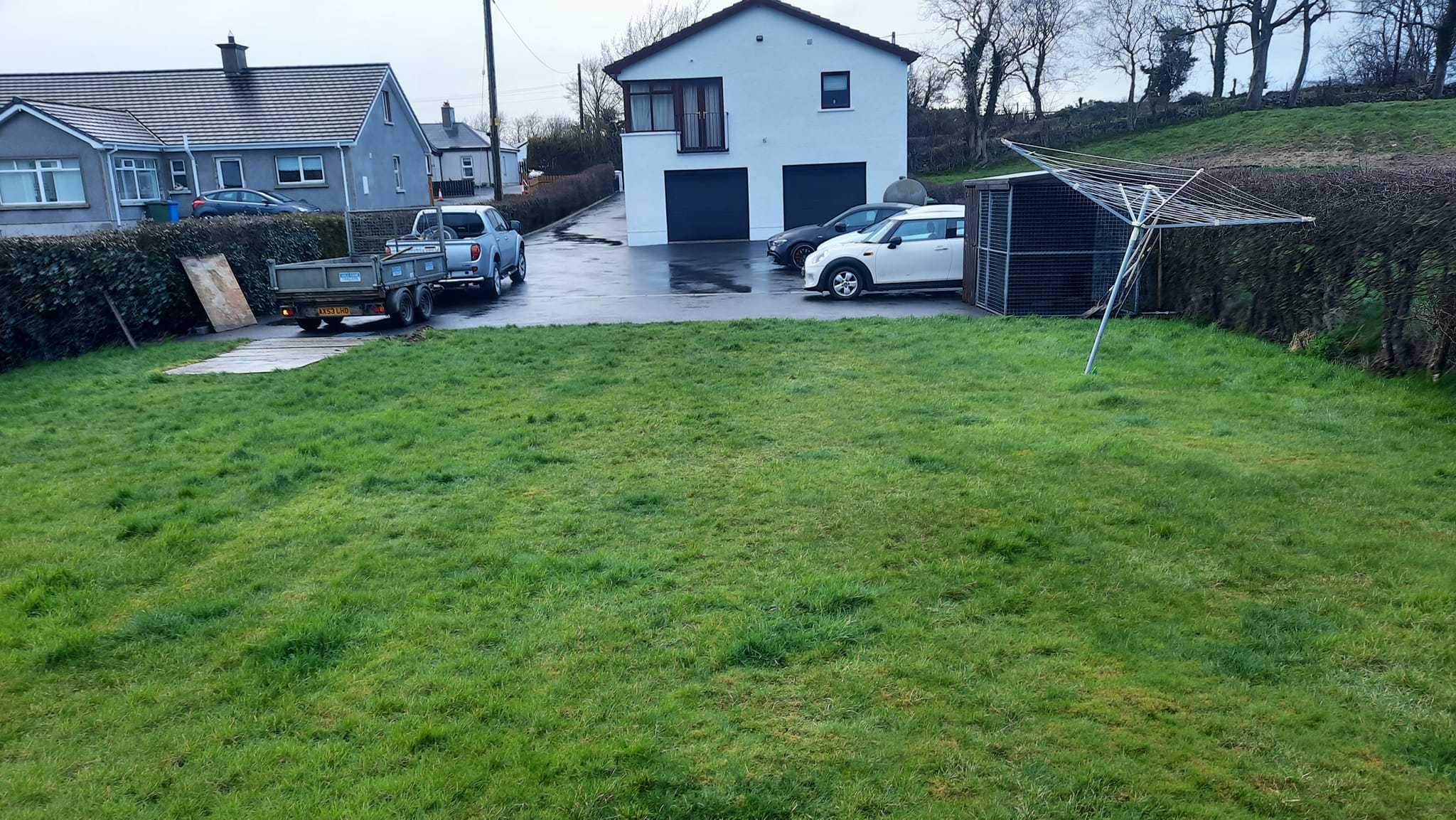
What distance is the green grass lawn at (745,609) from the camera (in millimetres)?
3422

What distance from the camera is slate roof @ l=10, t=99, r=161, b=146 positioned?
3172cm

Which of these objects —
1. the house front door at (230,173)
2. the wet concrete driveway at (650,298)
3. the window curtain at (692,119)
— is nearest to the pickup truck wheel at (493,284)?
the wet concrete driveway at (650,298)

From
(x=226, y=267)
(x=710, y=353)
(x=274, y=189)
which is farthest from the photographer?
(x=274, y=189)

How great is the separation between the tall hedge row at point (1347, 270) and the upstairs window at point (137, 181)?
110ft

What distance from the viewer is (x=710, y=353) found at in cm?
1166

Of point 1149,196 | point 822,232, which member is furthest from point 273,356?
point 822,232

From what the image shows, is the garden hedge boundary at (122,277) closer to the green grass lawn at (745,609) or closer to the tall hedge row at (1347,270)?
the green grass lawn at (745,609)

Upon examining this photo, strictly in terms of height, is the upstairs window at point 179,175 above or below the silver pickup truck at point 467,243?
above

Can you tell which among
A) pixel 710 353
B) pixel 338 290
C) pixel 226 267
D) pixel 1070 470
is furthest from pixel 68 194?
pixel 1070 470

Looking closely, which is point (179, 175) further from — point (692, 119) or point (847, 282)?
point (847, 282)

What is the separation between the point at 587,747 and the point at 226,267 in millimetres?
15015

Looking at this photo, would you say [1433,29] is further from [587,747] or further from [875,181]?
[587,747]

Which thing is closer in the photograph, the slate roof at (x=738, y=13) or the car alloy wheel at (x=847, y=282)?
the car alloy wheel at (x=847, y=282)

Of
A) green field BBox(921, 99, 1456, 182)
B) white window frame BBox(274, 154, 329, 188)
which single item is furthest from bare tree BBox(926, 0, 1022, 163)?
white window frame BBox(274, 154, 329, 188)
